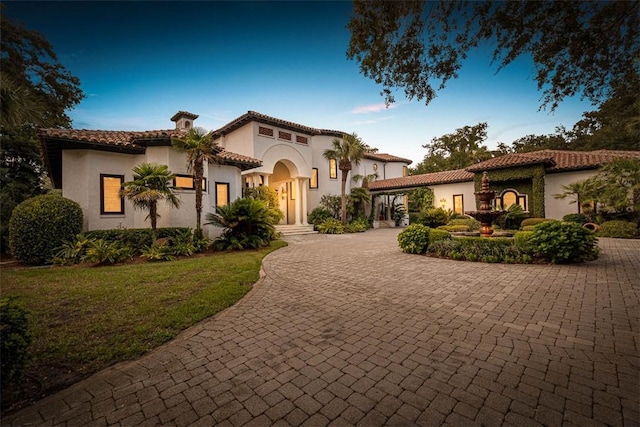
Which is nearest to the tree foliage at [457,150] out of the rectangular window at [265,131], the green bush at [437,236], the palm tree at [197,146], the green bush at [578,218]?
the green bush at [578,218]

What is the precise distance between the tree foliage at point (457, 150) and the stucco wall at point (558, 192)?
18.7 metres

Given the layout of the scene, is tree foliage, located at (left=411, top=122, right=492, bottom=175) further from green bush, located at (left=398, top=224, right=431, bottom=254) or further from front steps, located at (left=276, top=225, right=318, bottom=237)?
green bush, located at (left=398, top=224, right=431, bottom=254)

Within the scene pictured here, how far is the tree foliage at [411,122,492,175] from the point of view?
38.0m

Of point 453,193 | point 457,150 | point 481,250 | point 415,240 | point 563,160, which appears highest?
point 457,150

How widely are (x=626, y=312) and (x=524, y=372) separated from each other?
3.30m

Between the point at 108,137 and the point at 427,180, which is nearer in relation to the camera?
the point at 108,137

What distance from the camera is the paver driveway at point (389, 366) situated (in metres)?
2.22

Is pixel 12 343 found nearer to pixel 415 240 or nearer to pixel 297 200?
pixel 415 240

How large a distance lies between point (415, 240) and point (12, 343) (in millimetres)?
10506

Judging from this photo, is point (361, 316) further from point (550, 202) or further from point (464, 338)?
point (550, 202)

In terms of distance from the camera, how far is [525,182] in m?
19.3

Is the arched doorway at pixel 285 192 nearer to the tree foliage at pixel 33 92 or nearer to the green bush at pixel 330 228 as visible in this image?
the green bush at pixel 330 228

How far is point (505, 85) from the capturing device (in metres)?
6.38

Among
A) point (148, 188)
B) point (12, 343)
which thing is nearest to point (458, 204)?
point (148, 188)
